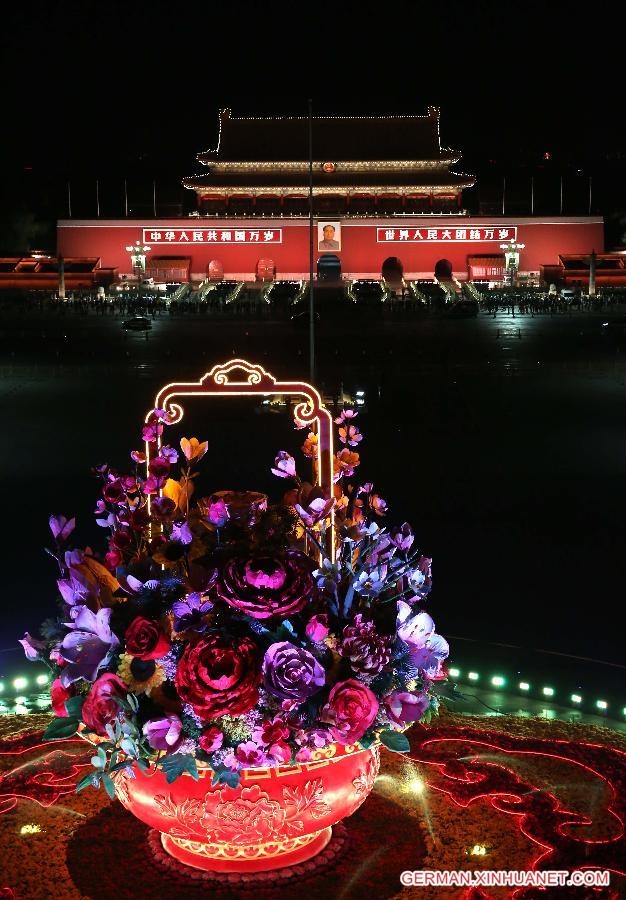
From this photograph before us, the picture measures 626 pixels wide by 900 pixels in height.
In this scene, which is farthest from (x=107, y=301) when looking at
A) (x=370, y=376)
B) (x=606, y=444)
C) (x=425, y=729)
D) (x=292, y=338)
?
(x=425, y=729)

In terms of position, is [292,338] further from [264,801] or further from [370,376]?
[264,801]

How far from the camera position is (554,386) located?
1756 cm

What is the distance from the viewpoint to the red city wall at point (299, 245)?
134ft

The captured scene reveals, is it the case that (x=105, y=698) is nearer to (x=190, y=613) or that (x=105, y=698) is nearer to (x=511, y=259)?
(x=190, y=613)

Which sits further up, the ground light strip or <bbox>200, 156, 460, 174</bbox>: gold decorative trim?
<bbox>200, 156, 460, 174</bbox>: gold decorative trim

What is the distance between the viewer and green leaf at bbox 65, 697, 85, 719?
3.26 m

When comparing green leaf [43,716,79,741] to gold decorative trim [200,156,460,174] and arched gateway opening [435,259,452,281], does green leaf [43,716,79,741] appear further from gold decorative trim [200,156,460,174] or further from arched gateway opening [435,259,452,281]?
gold decorative trim [200,156,460,174]

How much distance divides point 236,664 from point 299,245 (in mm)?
38646

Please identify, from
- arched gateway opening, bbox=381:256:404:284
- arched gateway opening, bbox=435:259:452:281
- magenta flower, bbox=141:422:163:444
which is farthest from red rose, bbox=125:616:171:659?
arched gateway opening, bbox=435:259:452:281

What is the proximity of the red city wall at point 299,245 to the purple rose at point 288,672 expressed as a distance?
38207 millimetres

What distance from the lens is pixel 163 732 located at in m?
3.12

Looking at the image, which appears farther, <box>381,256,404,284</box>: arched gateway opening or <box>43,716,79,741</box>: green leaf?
<box>381,256,404,284</box>: arched gateway opening

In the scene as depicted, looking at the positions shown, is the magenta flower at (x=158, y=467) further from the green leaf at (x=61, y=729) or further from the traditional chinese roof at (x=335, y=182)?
the traditional chinese roof at (x=335, y=182)

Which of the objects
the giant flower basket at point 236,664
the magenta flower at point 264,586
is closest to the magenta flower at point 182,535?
the giant flower basket at point 236,664
